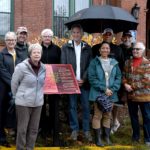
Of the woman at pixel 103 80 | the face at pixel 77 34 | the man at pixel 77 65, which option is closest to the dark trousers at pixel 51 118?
the man at pixel 77 65

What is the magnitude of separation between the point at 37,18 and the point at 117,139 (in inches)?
343

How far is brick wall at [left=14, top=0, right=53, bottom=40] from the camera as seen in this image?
1686 centimetres

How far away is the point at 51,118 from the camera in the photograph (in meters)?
8.81

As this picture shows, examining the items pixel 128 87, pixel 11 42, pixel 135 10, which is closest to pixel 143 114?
pixel 128 87

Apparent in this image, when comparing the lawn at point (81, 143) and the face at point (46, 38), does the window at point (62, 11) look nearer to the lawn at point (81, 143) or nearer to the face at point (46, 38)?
the lawn at point (81, 143)

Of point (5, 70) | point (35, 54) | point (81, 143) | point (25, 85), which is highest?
point (35, 54)

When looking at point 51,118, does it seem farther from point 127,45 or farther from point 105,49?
point 127,45

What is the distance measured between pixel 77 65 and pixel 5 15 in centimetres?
906

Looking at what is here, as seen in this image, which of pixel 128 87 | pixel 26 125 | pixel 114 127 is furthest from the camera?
pixel 114 127

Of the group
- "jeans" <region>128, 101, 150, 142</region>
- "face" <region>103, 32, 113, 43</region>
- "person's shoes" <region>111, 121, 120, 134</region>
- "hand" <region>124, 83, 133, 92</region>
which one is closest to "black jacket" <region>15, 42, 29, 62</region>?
"face" <region>103, 32, 113, 43</region>

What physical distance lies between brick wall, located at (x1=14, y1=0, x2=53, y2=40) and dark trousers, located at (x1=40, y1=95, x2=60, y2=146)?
8028 mm

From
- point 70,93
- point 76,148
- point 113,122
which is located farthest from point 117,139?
point 70,93

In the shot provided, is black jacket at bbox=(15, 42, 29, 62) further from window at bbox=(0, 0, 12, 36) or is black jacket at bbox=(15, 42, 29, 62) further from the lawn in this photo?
window at bbox=(0, 0, 12, 36)

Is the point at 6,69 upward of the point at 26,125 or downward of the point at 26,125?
upward
